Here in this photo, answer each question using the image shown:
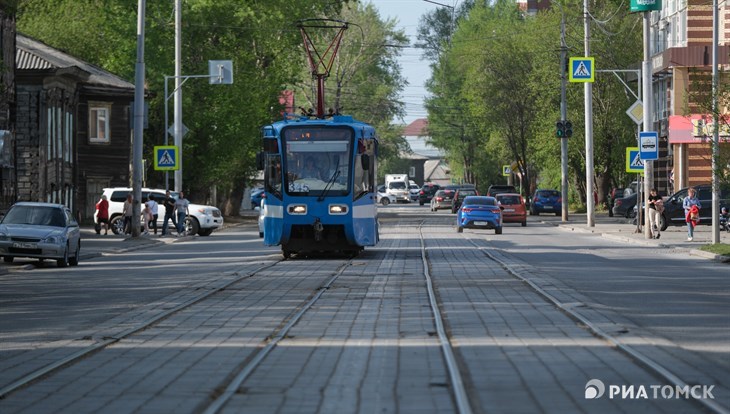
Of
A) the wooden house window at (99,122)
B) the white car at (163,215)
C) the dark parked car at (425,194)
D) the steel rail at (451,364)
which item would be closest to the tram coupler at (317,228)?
the steel rail at (451,364)

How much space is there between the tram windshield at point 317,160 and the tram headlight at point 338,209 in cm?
35

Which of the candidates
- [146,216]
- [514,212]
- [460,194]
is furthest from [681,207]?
[460,194]

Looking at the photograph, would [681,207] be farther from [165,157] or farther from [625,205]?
[165,157]

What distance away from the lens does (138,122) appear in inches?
1766

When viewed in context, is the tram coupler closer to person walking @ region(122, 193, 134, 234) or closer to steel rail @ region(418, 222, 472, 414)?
steel rail @ region(418, 222, 472, 414)

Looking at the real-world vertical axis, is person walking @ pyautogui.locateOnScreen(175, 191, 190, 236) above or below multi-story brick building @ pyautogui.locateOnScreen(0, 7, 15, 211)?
below

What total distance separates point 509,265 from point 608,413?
19.5 m

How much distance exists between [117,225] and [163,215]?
2203 mm

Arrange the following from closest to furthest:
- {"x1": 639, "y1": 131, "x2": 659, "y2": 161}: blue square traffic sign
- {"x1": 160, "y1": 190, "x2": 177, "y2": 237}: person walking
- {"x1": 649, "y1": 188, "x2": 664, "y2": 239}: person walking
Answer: {"x1": 639, "y1": 131, "x2": 659, "y2": 161}: blue square traffic sign
{"x1": 649, "y1": 188, "x2": 664, "y2": 239}: person walking
{"x1": 160, "y1": 190, "x2": 177, "y2": 237}: person walking

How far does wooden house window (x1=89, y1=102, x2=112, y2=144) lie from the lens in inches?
2623

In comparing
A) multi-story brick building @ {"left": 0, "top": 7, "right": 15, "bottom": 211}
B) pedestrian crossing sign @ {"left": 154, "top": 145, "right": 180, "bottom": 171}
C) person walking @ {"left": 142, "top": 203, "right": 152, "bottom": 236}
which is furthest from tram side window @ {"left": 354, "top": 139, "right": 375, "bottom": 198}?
pedestrian crossing sign @ {"left": 154, "top": 145, "right": 180, "bottom": 171}

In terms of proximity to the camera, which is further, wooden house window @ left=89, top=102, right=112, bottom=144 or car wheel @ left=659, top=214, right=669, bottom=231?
wooden house window @ left=89, top=102, right=112, bottom=144

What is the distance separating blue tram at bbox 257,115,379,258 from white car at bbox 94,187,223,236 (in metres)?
20.2

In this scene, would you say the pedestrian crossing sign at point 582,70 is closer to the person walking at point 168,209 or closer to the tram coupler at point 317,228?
the person walking at point 168,209
